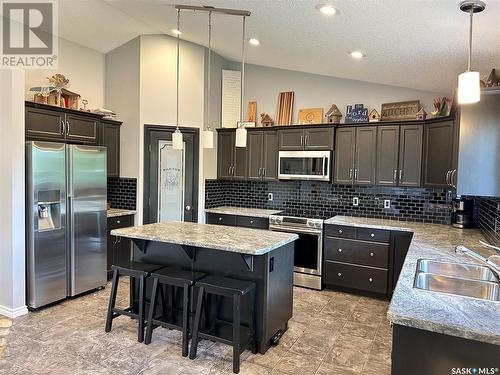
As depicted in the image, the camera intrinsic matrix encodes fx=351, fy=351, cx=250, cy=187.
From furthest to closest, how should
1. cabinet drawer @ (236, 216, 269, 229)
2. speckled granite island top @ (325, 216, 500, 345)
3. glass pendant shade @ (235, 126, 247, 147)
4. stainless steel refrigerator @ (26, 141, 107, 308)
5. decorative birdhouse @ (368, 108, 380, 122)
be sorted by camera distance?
cabinet drawer @ (236, 216, 269, 229) < decorative birdhouse @ (368, 108, 380, 122) < stainless steel refrigerator @ (26, 141, 107, 308) < glass pendant shade @ (235, 126, 247, 147) < speckled granite island top @ (325, 216, 500, 345)

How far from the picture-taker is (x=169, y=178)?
534 centimetres

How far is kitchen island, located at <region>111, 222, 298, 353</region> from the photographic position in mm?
2941

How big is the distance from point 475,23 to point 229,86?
393 centimetres

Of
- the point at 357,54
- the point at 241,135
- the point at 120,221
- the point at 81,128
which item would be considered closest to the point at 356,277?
the point at 241,135

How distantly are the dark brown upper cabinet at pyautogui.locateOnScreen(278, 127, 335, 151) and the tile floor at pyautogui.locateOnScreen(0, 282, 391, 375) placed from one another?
224cm

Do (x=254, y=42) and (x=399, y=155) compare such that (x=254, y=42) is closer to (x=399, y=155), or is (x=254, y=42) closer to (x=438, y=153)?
(x=399, y=155)

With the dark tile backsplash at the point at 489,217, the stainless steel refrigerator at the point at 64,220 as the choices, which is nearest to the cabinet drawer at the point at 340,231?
the dark tile backsplash at the point at 489,217

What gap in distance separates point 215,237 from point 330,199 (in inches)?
103

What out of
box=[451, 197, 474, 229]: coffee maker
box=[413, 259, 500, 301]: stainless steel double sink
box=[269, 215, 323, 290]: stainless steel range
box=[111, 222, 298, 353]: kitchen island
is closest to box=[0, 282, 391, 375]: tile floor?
box=[111, 222, 298, 353]: kitchen island

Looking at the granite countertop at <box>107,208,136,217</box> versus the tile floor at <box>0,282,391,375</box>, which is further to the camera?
the granite countertop at <box>107,208,136,217</box>

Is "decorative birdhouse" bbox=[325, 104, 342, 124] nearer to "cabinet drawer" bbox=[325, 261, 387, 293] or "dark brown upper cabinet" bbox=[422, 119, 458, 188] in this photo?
"dark brown upper cabinet" bbox=[422, 119, 458, 188]

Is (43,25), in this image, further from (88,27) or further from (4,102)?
(4,102)

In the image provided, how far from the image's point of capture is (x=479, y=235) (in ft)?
12.4

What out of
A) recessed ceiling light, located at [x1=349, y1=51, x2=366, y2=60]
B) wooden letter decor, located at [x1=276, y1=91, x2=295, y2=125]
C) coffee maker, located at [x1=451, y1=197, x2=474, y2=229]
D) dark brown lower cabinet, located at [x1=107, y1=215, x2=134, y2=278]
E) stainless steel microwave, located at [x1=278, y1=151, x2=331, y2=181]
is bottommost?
dark brown lower cabinet, located at [x1=107, y1=215, x2=134, y2=278]
